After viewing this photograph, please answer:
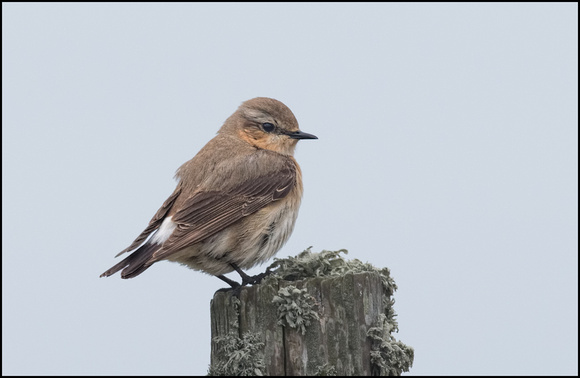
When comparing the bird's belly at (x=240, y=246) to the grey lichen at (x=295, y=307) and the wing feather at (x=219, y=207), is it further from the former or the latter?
the grey lichen at (x=295, y=307)

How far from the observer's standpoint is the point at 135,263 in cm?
585

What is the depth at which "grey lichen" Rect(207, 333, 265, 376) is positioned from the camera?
181 inches

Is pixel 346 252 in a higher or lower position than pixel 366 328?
higher

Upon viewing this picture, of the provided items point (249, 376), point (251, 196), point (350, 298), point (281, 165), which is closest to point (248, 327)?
point (249, 376)

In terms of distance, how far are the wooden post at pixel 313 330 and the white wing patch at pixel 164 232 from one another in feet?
5.10

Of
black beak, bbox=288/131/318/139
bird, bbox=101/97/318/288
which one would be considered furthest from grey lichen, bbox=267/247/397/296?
black beak, bbox=288/131/318/139

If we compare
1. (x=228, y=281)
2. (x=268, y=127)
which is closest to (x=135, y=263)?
(x=228, y=281)

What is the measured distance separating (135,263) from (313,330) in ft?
6.66

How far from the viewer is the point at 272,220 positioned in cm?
657

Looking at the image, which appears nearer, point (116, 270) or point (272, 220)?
point (116, 270)

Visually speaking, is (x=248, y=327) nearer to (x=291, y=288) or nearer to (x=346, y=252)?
Result: (x=291, y=288)

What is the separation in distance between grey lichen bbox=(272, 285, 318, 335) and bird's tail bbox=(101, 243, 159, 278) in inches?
64.6

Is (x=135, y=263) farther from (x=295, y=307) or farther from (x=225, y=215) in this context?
(x=295, y=307)

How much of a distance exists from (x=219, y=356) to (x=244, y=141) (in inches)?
131
